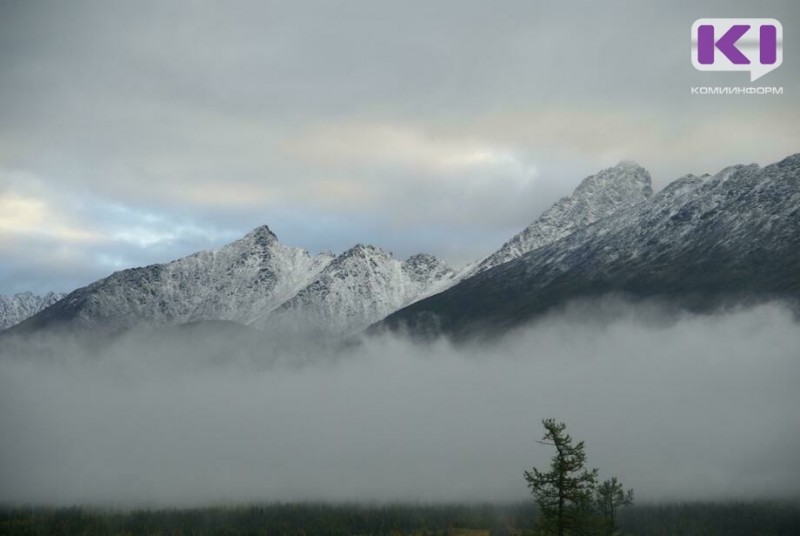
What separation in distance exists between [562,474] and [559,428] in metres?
4.31

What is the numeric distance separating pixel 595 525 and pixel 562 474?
6938 mm

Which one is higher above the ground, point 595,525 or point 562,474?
point 562,474

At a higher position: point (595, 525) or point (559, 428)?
point (559, 428)

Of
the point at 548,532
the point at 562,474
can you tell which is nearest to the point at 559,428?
the point at 562,474

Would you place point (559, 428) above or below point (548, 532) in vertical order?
above

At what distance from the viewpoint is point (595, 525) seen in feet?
255

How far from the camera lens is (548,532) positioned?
7650cm

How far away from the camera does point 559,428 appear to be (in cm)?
7581

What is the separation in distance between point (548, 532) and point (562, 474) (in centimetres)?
598

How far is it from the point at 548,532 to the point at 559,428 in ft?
33.3

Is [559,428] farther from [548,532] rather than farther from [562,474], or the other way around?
[548,532]

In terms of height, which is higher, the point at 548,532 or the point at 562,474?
the point at 562,474

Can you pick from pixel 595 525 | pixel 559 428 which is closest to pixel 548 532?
pixel 595 525

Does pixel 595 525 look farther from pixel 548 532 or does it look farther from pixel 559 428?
pixel 559 428
